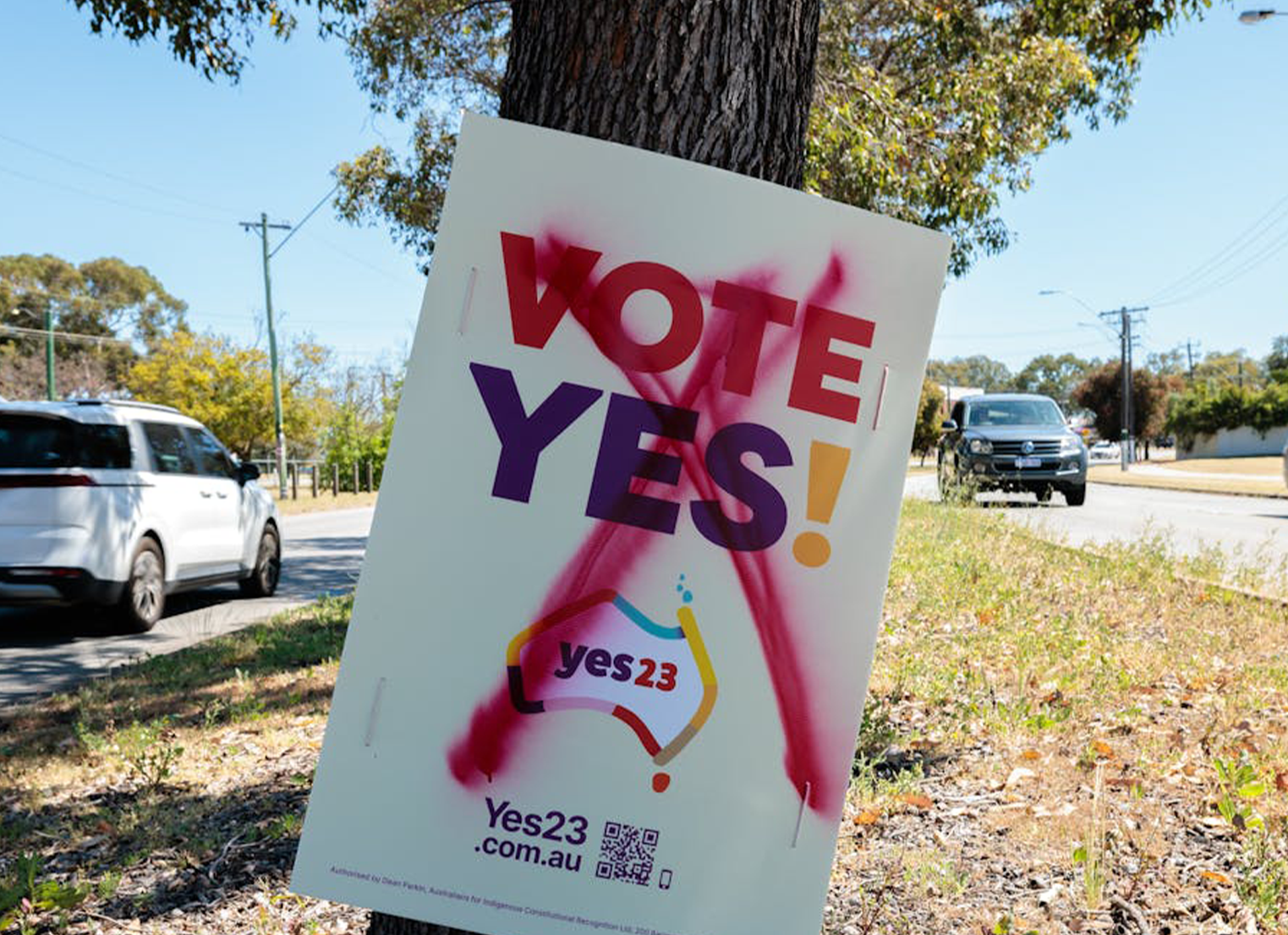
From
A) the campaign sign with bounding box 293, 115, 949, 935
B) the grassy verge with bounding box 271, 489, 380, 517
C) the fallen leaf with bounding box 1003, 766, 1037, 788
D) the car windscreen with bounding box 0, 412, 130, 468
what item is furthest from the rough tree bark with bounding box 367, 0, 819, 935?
the grassy verge with bounding box 271, 489, 380, 517

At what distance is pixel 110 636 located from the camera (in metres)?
8.56

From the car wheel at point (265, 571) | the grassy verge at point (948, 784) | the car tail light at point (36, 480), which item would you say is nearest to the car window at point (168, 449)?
the car tail light at point (36, 480)

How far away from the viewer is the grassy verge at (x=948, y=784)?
2842 mm

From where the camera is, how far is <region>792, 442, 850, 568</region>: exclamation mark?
1.88 meters

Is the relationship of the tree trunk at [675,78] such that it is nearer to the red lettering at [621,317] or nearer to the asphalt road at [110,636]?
the red lettering at [621,317]

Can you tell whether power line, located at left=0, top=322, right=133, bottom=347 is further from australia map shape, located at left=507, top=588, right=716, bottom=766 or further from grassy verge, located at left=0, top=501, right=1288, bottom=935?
australia map shape, located at left=507, top=588, right=716, bottom=766

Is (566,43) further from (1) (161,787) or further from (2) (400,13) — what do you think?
(2) (400,13)

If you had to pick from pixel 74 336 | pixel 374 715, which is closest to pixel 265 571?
pixel 374 715

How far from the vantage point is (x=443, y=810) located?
184cm

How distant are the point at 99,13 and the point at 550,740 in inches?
207

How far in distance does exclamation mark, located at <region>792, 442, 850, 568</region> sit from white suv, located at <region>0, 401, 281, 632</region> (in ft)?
25.3

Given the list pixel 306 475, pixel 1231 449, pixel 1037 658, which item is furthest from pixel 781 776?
pixel 1231 449

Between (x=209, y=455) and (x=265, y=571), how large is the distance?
5.44 ft

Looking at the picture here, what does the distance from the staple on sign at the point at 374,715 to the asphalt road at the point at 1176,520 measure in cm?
839
